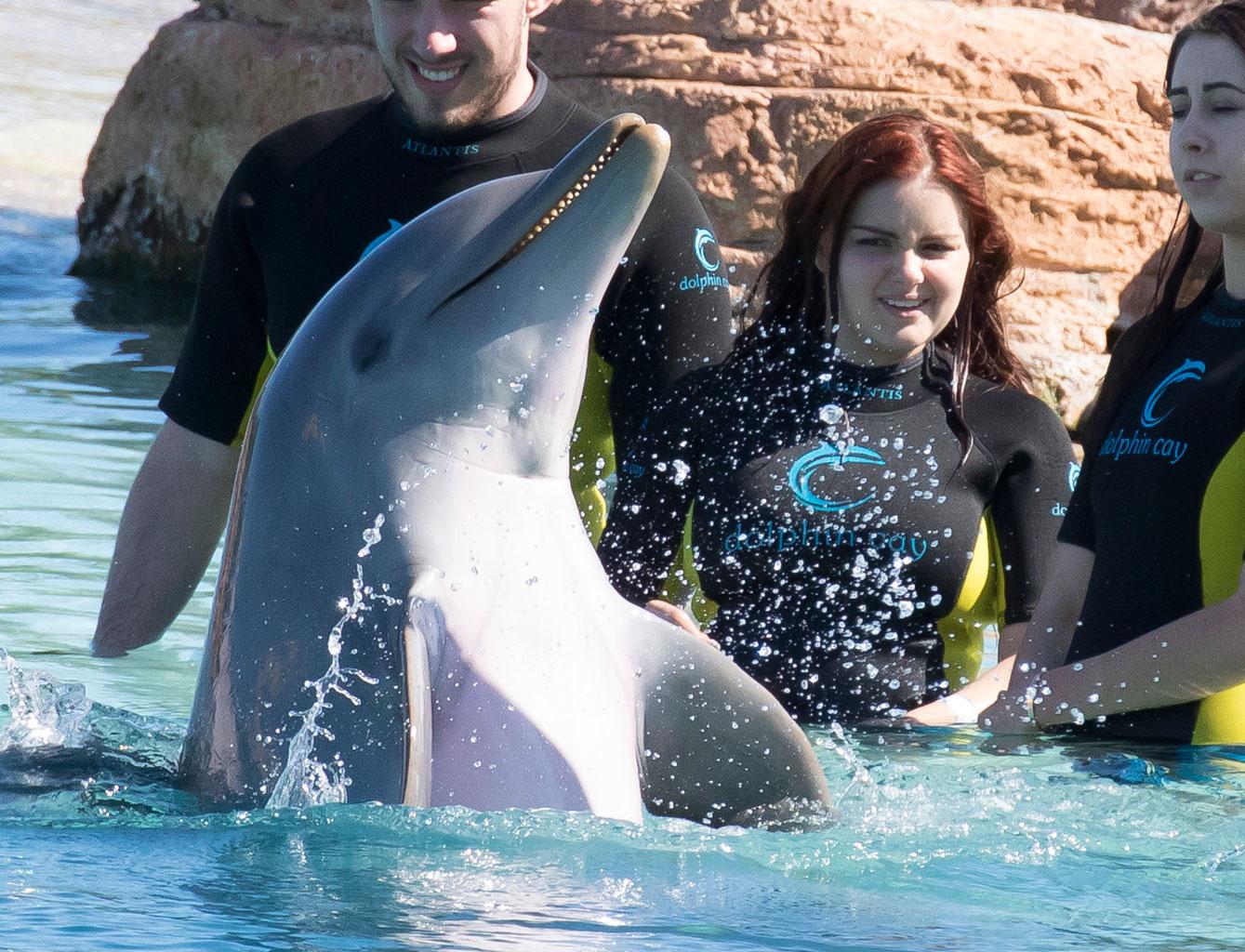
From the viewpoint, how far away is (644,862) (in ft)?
8.98

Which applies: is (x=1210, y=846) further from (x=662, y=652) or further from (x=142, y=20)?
(x=142, y=20)

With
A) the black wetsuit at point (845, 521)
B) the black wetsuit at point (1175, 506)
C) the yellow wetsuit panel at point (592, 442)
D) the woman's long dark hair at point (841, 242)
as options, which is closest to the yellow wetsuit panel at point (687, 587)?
the black wetsuit at point (845, 521)

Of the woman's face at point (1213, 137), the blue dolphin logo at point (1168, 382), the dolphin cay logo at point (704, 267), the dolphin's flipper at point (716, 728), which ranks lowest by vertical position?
the dolphin's flipper at point (716, 728)

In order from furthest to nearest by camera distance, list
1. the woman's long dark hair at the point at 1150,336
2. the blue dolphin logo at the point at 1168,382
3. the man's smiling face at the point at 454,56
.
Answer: the man's smiling face at the point at 454,56
the woman's long dark hair at the point at 1150,336
the blue dolphin logo at the point at 1168,382

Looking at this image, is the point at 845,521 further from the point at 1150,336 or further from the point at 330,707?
the point at 330,707

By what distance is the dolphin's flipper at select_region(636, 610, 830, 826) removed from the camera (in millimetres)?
2840

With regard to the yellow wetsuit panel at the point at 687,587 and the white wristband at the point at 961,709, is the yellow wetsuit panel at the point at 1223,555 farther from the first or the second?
the yellow wetsuit panel at the point at 687,587

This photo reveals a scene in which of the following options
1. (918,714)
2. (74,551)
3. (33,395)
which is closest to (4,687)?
(74,551)

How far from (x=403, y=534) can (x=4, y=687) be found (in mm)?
1889

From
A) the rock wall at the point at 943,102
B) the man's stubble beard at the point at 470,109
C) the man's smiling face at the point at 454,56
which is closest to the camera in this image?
the man's smiling face at the point at 454,56

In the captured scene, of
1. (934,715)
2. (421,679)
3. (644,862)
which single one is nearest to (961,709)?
(934,715)

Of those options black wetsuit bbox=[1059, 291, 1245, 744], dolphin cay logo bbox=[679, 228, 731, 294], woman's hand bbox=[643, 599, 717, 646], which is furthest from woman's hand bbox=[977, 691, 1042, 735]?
dolphin cay logo bbox=[679, 228, 731, 294]

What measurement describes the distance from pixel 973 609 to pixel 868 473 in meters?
0.36

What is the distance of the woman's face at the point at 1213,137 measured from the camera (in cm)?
312
